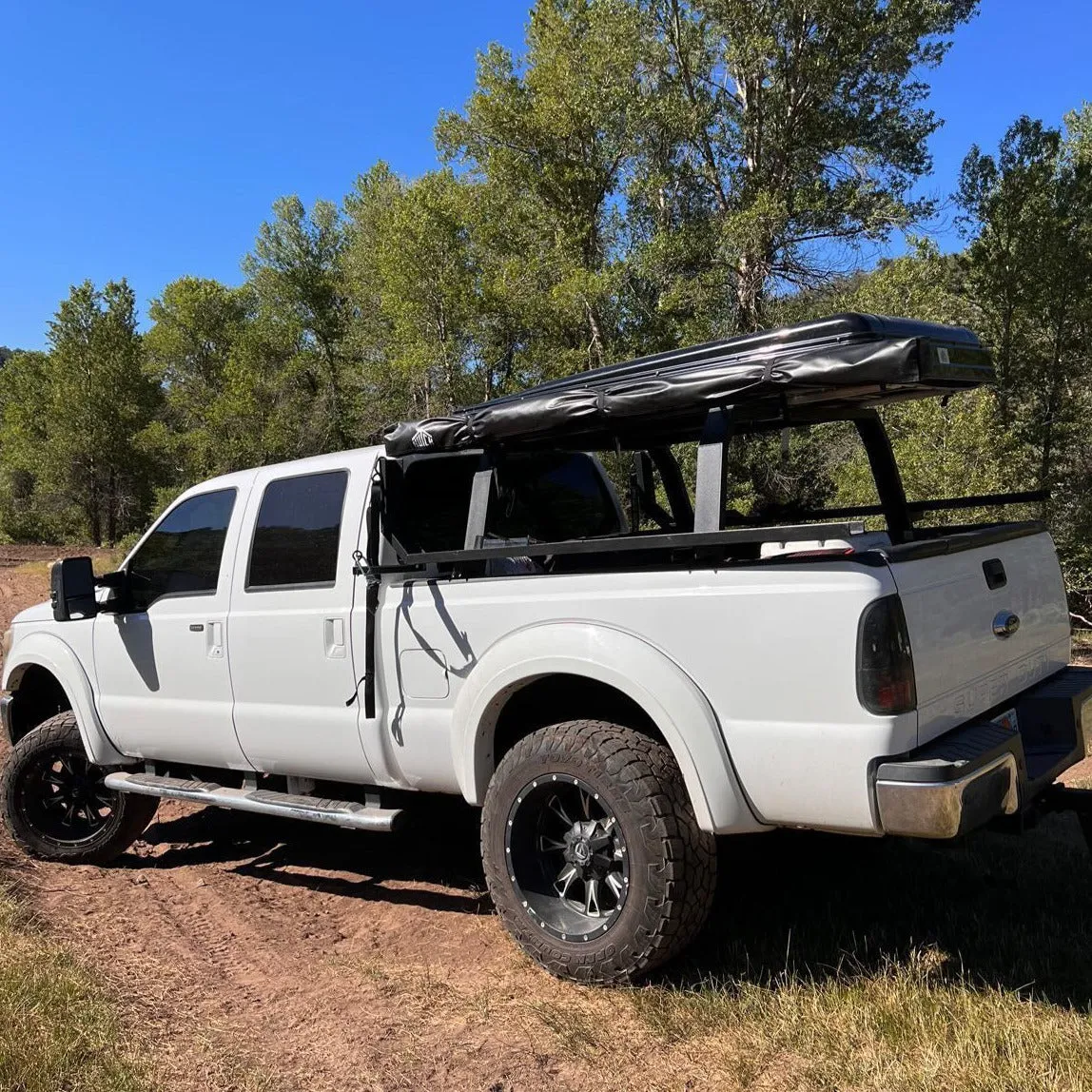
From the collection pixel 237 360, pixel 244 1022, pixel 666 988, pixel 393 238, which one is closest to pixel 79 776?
pixel 244 1022

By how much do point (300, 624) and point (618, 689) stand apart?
1.63 meters

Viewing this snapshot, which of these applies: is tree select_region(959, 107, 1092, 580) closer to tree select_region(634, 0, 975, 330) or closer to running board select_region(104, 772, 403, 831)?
tree select_region(634, 0, 975, 330)

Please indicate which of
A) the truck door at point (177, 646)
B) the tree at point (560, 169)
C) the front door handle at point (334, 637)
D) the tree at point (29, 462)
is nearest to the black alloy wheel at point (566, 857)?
the front door handle at point (334, 637)

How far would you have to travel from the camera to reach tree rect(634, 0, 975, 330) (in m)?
17.2

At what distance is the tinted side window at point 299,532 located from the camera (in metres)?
4.14

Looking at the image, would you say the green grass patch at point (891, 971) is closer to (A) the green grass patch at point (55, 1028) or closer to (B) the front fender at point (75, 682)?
(A) the green grass patch at point (55, 1028)

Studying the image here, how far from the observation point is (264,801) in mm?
4184

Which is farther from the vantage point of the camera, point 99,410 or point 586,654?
point 99,410

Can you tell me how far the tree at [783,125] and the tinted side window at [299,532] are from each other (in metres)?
14.3

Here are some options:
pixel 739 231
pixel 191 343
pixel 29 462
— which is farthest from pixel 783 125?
pixel 29 462

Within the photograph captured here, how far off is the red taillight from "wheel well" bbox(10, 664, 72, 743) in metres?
4.66

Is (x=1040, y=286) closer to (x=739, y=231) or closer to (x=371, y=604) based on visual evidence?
(x=739, y=231)

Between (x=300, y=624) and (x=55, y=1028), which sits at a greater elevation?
(x=300, y=624)

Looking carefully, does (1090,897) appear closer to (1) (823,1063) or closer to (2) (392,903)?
(1) (823,1063)
